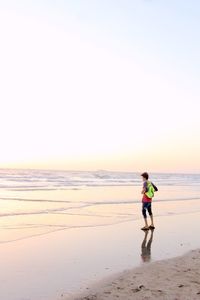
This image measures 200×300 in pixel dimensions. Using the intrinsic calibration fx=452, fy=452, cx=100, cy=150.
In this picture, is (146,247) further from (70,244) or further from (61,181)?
(61,181)

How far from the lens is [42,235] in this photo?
11.9m

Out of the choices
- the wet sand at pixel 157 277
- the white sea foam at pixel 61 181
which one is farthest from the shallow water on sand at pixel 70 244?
the white sea foam at pixel 61 181

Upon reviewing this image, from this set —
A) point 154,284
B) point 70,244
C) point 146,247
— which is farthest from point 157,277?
point 70,244

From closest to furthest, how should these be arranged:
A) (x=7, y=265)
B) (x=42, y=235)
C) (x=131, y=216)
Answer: (x=7, y=265)
(x=42, y=235)
(x=131, y=216)

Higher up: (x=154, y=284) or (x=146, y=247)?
(x=154, y=284)

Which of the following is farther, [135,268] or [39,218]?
[39,218]

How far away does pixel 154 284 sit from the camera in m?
6.99

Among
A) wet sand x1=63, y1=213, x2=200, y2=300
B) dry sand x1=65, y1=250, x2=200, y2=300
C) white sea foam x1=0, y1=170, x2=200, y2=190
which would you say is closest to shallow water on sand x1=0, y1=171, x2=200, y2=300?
wet sand x1=63, y1=213, x2=200, y2=300

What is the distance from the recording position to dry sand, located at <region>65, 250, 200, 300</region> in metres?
6.35

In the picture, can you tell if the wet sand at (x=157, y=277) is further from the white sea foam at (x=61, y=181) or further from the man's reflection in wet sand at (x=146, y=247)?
the white sea foam at (x=61, y=181)

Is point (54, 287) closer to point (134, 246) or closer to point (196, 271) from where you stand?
point (196, 271)

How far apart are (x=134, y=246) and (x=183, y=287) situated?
4178 mm

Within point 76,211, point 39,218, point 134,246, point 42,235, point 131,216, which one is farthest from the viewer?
point 76,211

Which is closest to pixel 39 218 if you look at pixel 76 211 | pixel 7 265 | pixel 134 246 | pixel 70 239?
pixel 76 211
